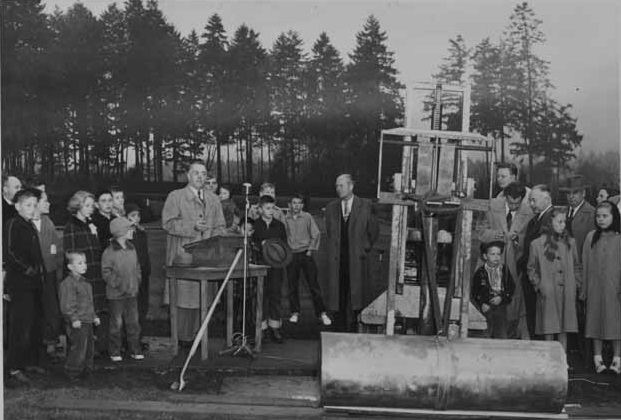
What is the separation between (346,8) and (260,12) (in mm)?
1010

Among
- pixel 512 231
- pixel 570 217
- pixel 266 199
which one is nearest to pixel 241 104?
pixel 266 199

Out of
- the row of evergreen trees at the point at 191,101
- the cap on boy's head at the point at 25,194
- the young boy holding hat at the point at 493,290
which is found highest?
the row of evergreen trees at the point at 191,101

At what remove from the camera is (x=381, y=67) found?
880 cm

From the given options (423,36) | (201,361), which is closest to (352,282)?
(201,361)

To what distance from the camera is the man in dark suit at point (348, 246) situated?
23.9 feet

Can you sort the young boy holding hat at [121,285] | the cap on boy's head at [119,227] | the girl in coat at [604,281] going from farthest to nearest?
the girl in coat at [604,281], the cap on boy's head at [119,227], the young boy holding hat at [121,285]

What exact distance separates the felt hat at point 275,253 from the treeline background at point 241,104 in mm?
2386

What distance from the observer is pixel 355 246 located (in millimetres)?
7277

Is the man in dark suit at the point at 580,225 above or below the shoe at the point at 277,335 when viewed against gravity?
above

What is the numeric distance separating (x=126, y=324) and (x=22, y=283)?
102 cm

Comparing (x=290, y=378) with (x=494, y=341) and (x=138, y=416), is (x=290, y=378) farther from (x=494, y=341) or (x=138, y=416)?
(x=494, y=341)

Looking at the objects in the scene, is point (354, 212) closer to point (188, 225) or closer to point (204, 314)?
point (188, 225)

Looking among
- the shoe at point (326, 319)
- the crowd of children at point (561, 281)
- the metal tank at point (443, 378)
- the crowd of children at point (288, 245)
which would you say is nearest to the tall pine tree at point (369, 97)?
the crowd of children at point (288, 245)

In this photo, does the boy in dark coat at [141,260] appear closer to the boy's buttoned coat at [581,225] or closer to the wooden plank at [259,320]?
the wooden plank at [259,320]
